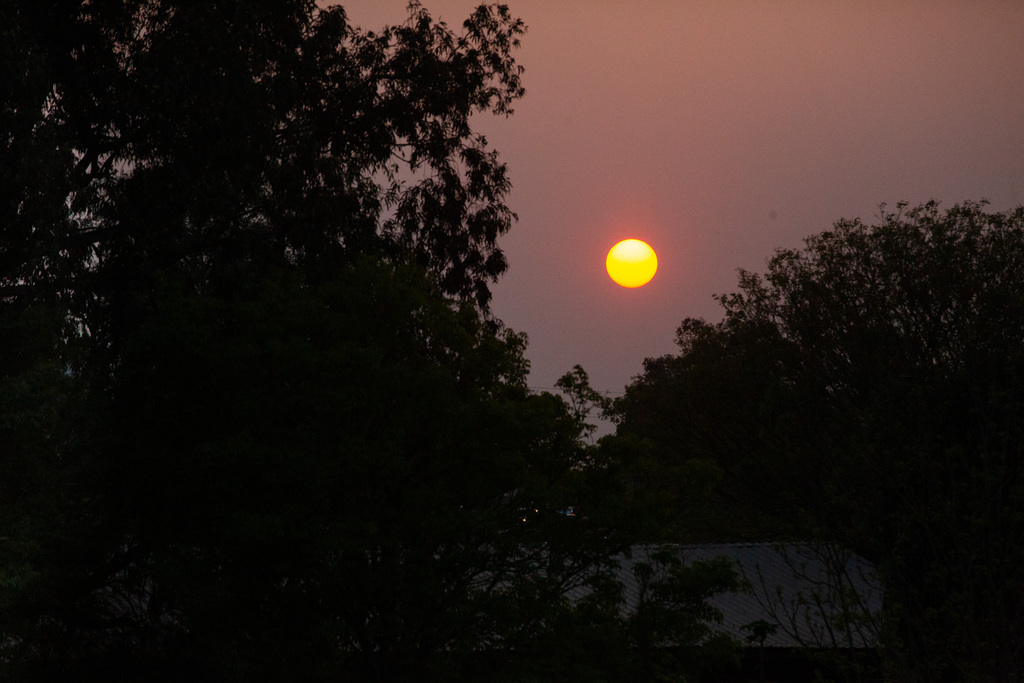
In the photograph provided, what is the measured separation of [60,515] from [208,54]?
6.85 metres

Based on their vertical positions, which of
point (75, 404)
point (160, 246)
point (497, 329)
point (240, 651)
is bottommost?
point (240, 651)

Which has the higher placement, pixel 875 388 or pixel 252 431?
pixel 875 388

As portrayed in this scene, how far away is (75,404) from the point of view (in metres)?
13.0

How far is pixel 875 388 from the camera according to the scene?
1859cm

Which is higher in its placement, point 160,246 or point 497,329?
point 497,329

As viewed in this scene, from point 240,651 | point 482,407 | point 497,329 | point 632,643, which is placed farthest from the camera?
point 497,329

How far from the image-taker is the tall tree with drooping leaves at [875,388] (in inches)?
618

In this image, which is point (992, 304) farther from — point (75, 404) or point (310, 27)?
point (75, 404)

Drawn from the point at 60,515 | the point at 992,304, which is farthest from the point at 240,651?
the point at 992,304

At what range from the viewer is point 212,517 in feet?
48.4

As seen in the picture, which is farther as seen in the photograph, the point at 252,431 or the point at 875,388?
the point at 875,388

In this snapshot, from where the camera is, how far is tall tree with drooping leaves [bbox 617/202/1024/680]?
15.7m

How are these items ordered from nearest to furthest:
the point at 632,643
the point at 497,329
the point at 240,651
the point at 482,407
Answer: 1. the point at 240,651
2. the point at 482,407
3. the point at 632,643
4. the point at 497,329

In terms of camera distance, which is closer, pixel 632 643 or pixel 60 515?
pixel 60 515
